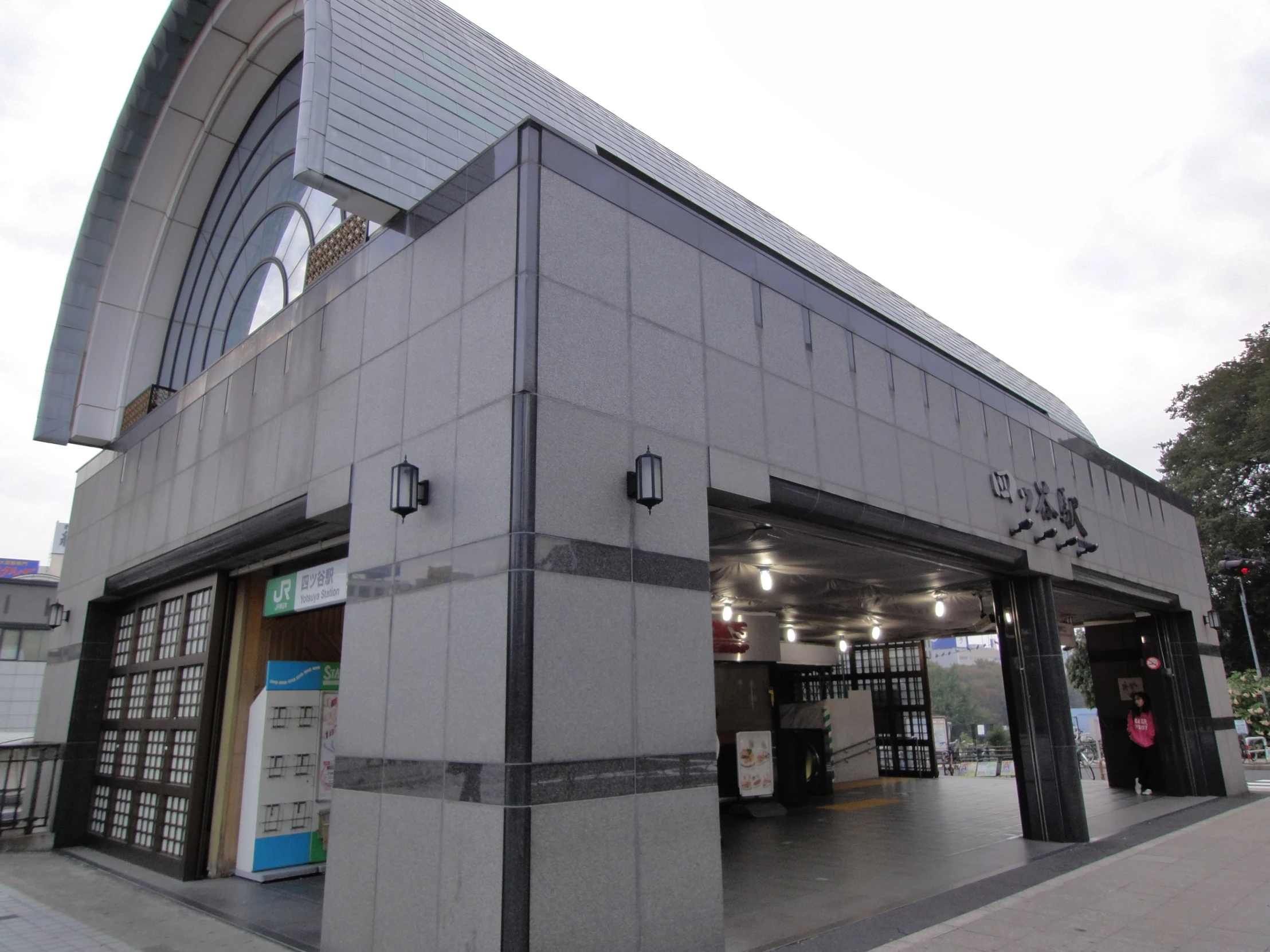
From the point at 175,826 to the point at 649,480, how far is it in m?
8.69

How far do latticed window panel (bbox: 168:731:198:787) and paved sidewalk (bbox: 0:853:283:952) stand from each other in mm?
1284

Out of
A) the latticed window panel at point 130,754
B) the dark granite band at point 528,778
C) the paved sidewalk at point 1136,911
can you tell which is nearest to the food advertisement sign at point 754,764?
the paved sidewalk at point 1136,911

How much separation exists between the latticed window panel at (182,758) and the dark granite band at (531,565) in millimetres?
4972

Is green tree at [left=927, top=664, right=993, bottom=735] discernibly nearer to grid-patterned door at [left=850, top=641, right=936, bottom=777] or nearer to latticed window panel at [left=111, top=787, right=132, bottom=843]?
grid-patterned door at [left=850, top=641, right=936, bottom=777]

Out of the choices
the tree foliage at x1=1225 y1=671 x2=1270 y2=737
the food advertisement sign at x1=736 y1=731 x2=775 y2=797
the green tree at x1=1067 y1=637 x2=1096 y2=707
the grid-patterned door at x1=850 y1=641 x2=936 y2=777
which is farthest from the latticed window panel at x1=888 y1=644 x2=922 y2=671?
the green tree at x1=1067 y1=637 x2=1096 y2=707

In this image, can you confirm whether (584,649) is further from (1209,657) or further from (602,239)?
(1209,657)

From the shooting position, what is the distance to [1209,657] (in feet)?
57.7

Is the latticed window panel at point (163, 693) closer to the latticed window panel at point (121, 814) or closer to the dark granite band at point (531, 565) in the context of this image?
the latticed window panel at point (121, 814)

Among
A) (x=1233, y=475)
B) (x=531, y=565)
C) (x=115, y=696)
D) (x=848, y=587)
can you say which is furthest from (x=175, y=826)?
(x=1233, y=475)

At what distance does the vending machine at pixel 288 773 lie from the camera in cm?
988

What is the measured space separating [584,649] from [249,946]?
4.42 metres

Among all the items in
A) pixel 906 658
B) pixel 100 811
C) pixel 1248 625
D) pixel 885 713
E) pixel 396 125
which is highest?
pixel 396 125

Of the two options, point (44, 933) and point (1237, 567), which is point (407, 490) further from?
point (1237, 567)

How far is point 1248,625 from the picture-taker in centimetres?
2975
